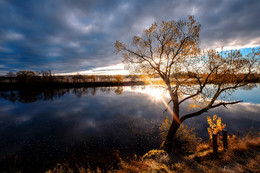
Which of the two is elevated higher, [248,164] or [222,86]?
[222,86]

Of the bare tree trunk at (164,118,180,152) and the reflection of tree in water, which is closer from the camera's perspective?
the bare tree trunk at (164,118,180,152)

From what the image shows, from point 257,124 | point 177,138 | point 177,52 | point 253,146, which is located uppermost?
point 177,52

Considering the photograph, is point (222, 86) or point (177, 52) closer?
point (222, 86)

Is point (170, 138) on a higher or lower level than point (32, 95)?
lower

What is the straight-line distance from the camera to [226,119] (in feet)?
87.8

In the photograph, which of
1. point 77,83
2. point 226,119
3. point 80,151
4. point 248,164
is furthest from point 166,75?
point 77,83

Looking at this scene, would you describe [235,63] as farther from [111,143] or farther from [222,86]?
[111,143]

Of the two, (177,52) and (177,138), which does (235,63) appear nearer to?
(177,52)

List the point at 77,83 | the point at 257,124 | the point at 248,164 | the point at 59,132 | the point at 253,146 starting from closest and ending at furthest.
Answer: the point at 248,164 < the point at 253,146 < the point at 59,132 < the point at 257,124 < the point at 77,83

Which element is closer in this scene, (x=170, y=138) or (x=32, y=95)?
(x=170, y=138)

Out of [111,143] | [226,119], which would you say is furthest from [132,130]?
[226,119]

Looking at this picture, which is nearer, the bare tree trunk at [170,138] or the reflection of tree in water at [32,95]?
the bare tree trunk at [170,138]

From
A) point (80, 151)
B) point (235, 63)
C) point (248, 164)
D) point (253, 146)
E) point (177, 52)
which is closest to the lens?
point (248, 164)

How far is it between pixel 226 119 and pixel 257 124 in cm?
516
